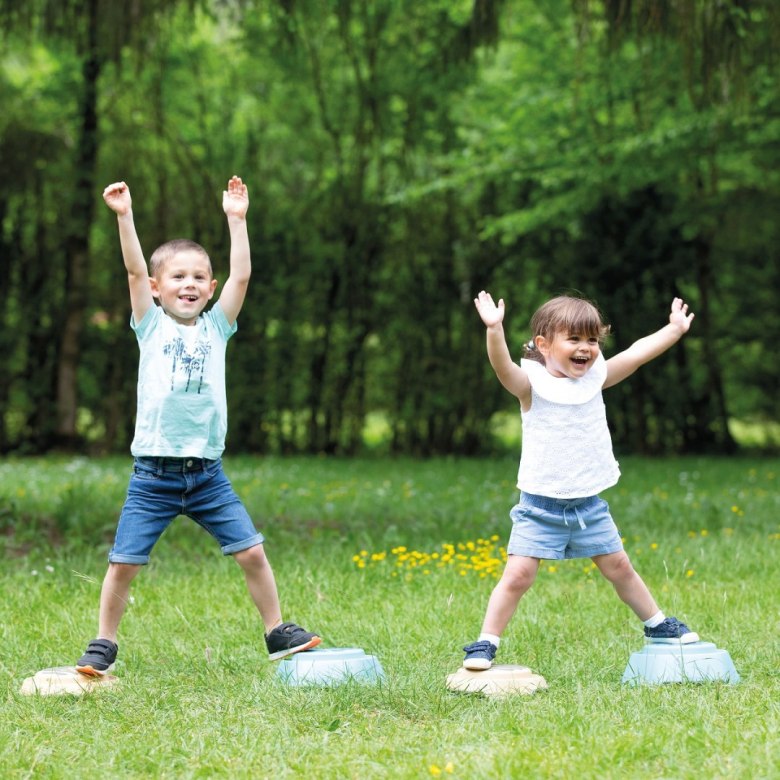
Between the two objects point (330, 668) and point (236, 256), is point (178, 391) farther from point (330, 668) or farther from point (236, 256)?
point (330, 668)

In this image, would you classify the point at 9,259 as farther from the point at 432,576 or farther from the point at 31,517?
the point at 432,576

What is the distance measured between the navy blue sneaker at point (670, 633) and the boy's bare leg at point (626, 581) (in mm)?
55

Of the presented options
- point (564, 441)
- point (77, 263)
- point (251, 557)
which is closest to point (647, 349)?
point (564, 441)

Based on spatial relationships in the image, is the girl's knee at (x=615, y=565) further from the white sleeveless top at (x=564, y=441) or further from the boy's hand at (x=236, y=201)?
the boy's hand at (x=236, y=201)

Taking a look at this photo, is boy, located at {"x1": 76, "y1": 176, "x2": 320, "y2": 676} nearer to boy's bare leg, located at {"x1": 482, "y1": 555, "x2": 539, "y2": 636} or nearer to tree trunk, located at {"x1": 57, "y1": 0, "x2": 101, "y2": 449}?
boy's bare leg, located at {"x1": 482, "y1": 555, "x2": 539, "y2": 636}

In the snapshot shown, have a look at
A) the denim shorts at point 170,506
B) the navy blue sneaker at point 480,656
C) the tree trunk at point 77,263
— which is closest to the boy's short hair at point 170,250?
the denim shorts at point 170,506

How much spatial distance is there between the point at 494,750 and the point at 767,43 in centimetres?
554

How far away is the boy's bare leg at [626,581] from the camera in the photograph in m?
3.74

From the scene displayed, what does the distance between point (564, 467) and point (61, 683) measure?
1.75m

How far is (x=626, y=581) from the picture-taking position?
378cm

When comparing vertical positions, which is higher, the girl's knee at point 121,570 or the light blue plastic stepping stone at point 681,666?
the girl's knee at point 121,570

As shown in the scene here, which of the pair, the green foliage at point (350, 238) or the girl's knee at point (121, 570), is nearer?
the girl's knee at point (121, 570)

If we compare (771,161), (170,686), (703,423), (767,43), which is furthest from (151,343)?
(703,423)

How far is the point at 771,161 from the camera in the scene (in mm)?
12164
